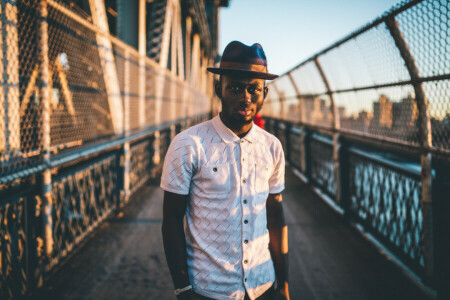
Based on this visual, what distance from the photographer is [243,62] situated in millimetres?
1572

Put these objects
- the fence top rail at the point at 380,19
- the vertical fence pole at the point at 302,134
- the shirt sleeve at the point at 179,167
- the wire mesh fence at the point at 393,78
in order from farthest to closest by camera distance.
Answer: the vertical fence pole at the point at 302,134, the fence top rail at the point at 380,19, the wire mesh fence at the point at 393,78, the shirt sleeve at the point at 179,167

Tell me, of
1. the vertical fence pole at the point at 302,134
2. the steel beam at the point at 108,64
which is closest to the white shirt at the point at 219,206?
the steel beam at the point at 108,64

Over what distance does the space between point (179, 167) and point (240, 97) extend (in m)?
0.42

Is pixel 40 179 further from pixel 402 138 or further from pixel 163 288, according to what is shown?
pixel 402 138

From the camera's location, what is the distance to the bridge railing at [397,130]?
265 centimetres

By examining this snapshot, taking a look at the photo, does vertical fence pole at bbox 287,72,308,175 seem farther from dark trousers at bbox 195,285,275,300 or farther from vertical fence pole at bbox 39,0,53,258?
dark trousers at bbox 195,285,275,300

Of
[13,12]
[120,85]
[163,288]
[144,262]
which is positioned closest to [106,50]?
[120,85]

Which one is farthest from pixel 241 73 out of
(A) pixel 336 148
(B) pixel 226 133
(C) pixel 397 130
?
(A) pixel 336 148

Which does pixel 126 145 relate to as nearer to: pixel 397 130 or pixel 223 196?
pixel 397 130

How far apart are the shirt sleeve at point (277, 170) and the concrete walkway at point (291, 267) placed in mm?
1608

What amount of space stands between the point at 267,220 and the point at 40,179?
2123mm

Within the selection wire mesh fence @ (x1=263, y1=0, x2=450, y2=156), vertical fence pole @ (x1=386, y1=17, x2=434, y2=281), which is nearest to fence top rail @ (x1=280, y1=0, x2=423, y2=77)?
wire mesh fence @ (x1=263, y1=0, x2=450, y2=156)

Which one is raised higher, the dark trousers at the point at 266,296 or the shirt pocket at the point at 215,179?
the shirt pocket at the point at 215,179

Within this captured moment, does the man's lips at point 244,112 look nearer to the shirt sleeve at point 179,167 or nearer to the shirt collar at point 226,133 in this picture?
the shirt collar at point 226,133
